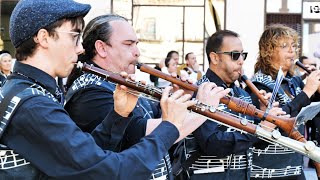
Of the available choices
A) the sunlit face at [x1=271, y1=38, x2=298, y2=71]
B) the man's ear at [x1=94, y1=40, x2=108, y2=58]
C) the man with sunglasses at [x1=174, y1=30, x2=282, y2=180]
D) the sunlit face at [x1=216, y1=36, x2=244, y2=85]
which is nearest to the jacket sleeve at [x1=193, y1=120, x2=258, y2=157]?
the man with sunglasses at [x1=174, y1=30, x2=282, y2=180]

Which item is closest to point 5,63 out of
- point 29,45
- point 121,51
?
point 121,51

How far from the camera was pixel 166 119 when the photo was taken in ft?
7.68

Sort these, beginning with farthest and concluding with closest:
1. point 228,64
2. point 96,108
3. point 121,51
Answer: point 228,64 < point 121,51 < point 96,108

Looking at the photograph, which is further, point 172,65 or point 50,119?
point 172,65

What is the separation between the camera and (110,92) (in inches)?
119

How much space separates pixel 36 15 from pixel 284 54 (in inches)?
117

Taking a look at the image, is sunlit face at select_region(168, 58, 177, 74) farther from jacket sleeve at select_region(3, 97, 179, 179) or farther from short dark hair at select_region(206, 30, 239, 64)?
jacket sleeve at select_region(3, 97, 179, 179)

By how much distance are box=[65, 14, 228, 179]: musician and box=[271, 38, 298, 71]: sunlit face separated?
164cm

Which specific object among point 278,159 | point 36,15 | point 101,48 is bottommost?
point 278,159

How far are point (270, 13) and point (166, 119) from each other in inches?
572

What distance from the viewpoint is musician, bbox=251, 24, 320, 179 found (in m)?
4.42

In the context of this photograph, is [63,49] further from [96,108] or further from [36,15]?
[96,108]

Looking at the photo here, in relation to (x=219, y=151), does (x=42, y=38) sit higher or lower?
higher

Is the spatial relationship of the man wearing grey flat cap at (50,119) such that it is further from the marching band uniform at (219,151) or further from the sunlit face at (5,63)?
the sunlit face at (5,63)
